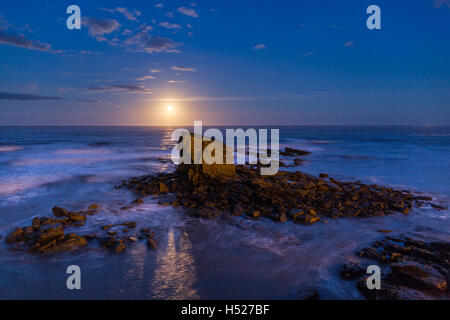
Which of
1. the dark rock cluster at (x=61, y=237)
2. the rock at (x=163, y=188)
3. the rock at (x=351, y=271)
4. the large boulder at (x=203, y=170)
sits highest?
the large boulder at (x=203, y=170)

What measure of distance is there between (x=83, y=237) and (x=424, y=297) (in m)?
6.82

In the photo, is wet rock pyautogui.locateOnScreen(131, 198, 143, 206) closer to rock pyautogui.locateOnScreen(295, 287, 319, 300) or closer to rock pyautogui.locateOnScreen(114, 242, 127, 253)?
rock pyautogui.locateOnScreen(114, 242, 127, 253)

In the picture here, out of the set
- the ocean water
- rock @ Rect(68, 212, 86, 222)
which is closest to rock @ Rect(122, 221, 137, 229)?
the ocean water

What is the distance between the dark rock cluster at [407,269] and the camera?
3975 mm

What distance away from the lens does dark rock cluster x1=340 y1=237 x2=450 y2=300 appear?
13.0 feet

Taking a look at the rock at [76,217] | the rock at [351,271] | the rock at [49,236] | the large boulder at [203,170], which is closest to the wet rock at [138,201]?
the rock at [76,217]

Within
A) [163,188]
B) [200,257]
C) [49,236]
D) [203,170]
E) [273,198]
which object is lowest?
[200,257]

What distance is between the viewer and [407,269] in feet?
14.5

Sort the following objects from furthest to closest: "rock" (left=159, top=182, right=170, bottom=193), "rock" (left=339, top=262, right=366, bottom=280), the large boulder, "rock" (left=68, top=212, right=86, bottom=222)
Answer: the large boulder, "rock" (left=159, top=182, right=170, bottom=193), "rock" (left=68, top=212, right=86, bottom=222), "rock" (left=339, top=262, right=366, bottom=280)

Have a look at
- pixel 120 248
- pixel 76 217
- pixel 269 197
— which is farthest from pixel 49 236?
pixel 269 197

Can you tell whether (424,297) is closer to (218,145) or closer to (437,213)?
(437,213)

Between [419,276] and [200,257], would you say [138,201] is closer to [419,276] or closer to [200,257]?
[200,257]

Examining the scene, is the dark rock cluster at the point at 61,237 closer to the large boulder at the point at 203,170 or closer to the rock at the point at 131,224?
the rock at the point at 131,224
